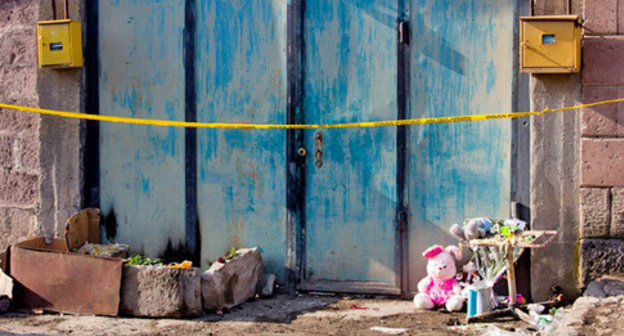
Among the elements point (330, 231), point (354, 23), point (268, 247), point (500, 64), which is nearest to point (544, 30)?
point (500, 64)

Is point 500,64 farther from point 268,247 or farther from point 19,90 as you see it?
point 19,90

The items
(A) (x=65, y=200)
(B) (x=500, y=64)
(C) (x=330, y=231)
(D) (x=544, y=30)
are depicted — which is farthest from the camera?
(A) (x=65, y=200)

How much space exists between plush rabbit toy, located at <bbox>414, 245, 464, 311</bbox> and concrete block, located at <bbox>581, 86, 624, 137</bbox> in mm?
1245

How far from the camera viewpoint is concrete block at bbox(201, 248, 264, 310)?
5.90 meters

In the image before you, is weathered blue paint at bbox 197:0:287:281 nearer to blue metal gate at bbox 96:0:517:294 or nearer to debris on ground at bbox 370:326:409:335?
blue metal gate at bbox 96:0:517:294

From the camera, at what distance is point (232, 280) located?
609 centimetres

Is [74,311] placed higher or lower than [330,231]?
lower

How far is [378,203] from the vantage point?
6316mm

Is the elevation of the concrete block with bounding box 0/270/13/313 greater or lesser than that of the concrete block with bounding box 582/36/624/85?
lesser

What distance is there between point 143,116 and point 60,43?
2.76 ft

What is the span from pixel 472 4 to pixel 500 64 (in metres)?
0.47

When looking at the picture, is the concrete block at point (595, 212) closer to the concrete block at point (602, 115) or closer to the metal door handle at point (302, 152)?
the concrete block at point (602, 115)

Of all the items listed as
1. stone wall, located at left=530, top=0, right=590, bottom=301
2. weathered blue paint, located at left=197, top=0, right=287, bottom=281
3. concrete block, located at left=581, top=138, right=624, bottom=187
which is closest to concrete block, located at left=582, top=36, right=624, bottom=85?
stone wall, located at left=530, top=0, right=590, bottom=301

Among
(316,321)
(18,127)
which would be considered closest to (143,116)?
(18,127)
